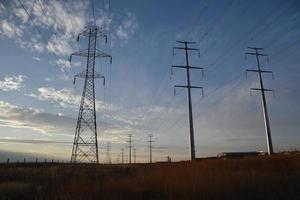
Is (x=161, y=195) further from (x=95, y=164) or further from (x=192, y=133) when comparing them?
(x=95, y=164)

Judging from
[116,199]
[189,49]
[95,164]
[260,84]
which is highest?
[189,49]

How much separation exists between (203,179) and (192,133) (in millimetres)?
22233

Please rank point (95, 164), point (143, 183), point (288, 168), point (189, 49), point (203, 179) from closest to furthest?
point (203, 179)
point (143, 183)
point (288, 168)
point (95, 164)
point (189, 49)

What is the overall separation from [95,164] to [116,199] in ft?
89.6

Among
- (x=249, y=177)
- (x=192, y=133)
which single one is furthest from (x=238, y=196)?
(x=192, y=133)

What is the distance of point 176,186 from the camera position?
10.8 m

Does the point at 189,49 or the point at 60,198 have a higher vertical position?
the point at 189,49

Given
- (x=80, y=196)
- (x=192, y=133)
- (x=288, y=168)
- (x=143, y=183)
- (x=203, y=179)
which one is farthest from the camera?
(x=192, y=133)

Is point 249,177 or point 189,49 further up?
point 189,49

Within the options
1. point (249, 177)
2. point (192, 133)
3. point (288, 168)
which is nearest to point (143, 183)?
point (249, 177)

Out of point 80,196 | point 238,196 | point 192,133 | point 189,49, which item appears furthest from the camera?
point 189,49

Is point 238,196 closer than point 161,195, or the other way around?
point 238,196

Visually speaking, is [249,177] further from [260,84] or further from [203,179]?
[260,84]

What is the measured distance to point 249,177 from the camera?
1220 cm
